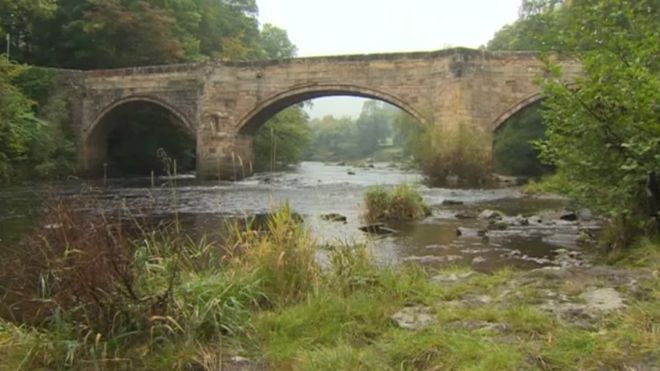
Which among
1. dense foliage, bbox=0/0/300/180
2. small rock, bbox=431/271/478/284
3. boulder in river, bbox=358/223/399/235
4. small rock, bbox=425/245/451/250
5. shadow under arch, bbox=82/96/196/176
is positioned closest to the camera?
small rock, bbox=431/271/478/284

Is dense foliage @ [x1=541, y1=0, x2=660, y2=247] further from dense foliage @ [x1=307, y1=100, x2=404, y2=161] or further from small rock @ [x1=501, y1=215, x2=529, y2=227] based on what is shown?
dense foliage @ [x1=307, y1=100, x2=404, y2=161]

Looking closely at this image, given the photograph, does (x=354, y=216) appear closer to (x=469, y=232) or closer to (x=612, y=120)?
(x=469, y=232)

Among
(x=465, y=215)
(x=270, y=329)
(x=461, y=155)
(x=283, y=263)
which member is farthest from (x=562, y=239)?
(x=461, y=155)

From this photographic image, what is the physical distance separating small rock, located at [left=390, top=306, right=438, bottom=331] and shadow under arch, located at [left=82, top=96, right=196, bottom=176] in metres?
23.6

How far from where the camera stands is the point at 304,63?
75.1 ft

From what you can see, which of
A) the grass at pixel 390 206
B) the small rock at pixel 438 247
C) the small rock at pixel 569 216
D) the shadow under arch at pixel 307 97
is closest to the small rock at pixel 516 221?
the small rock at pixel 569 216

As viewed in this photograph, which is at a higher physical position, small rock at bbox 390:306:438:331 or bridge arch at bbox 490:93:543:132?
bridge arch at bbox 490:93:543:132

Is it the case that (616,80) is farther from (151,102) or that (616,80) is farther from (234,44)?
(234,44)

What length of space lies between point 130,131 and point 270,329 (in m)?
28.4

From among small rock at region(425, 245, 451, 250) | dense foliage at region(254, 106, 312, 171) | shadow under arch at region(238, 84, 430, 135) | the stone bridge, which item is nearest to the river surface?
small rock at region(425, 245, 451, 250)

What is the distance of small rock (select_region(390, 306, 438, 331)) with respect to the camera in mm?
3544

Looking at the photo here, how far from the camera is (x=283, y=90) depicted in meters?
23.3

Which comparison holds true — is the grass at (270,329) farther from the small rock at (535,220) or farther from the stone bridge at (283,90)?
the stone bridge at (283,90)

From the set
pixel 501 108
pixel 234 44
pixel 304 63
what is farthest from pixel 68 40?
pixel 501 108
